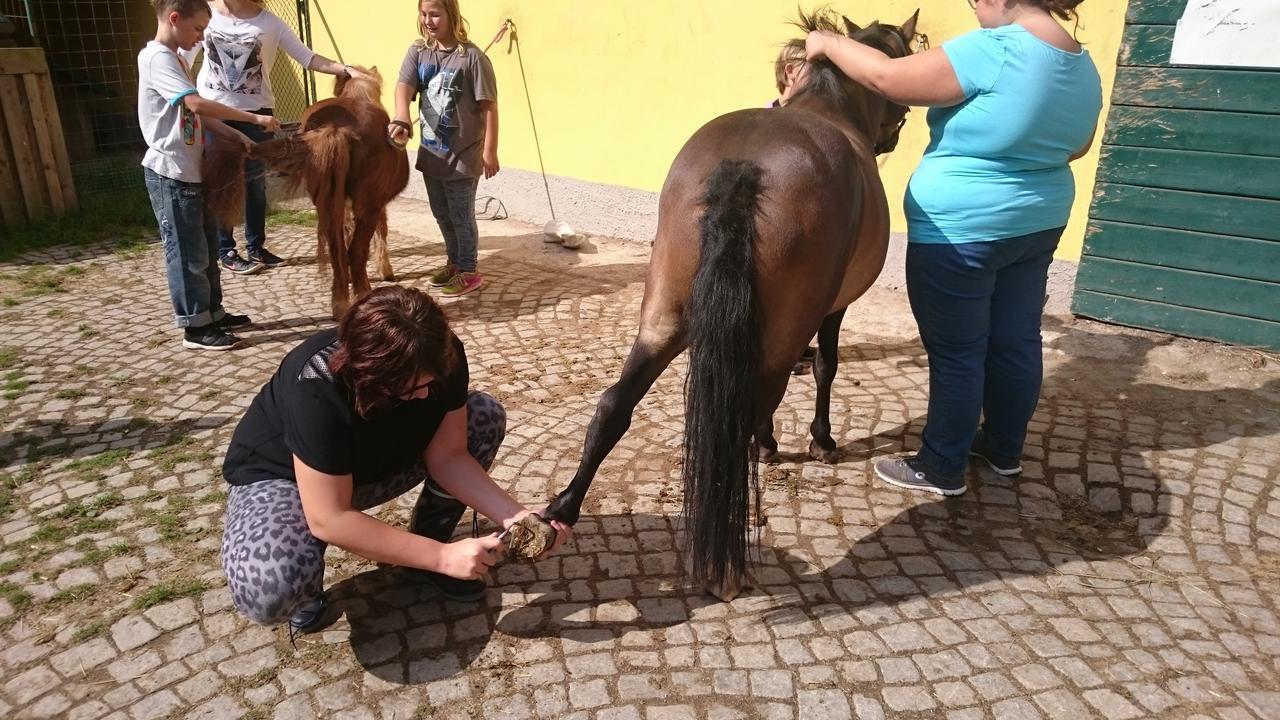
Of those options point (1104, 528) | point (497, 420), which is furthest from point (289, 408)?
point (1104, 528)

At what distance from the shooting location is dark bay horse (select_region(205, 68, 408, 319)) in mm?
5039

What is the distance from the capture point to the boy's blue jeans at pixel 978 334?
3.37m

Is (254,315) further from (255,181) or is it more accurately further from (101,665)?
(101,665)

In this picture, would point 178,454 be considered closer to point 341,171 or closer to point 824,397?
point 341,171

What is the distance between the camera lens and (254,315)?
568cm

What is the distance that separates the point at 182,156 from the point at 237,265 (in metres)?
1.86

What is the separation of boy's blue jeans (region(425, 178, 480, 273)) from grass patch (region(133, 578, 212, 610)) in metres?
3.39

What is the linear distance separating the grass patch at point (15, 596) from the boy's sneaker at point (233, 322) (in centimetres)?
244

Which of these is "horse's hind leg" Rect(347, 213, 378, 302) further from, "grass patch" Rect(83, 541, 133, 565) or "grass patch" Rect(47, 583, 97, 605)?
"grass patch" Rect(47, 583, 97, 605)

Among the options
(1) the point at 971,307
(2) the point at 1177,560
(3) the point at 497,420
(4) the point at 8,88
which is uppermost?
(4) the point at 8,88

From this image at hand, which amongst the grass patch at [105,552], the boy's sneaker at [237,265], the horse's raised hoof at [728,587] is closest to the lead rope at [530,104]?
the boy's sneaker at [237,265]

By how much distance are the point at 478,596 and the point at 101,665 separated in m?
1.12

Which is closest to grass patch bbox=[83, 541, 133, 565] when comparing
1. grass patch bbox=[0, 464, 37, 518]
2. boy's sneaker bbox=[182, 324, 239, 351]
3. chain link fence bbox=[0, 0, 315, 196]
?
grass patch bbox=[0, 464, 37, 518]

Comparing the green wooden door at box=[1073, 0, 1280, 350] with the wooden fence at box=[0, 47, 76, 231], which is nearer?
A: the green wooden door at box=[1073, 0, 1280, 350]
